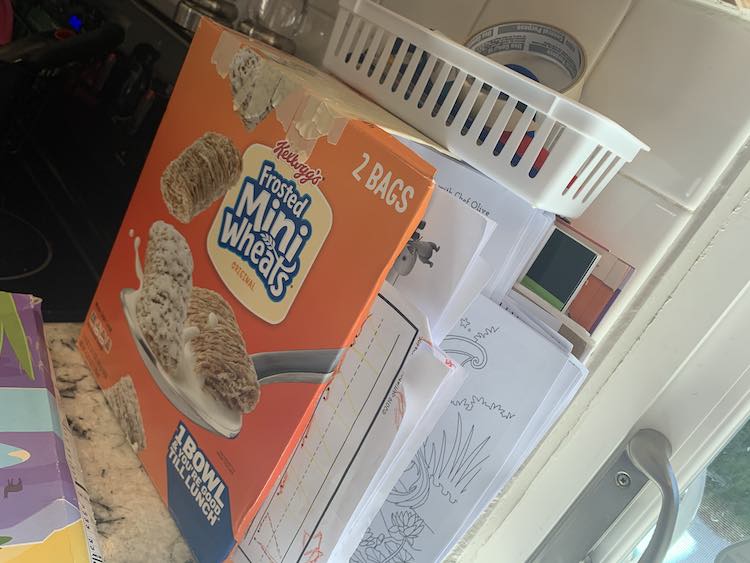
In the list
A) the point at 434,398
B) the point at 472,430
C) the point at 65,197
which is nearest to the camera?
the point at 434,398

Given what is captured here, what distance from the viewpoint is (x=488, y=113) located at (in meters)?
0.49

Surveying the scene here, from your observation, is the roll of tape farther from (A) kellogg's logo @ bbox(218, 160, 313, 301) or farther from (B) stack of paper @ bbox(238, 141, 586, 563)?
(A) kellogg's logo @ bbox(218, 160, 313, 301)

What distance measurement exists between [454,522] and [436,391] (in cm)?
18

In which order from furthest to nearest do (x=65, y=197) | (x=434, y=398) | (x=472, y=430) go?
(x=65, y=197), (x=472, y=430), (x=434, y=398)

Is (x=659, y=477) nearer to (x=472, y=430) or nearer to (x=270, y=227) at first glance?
(x=472, y=430)

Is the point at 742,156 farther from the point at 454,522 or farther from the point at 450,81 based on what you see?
the point at 454,522

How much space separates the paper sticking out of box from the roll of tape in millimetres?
524

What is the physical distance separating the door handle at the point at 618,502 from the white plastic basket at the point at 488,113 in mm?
225

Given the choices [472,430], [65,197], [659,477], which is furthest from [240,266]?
[65,197]

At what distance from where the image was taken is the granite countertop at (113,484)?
0.57 m

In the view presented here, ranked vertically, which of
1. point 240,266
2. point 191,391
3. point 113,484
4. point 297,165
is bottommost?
point 113,484

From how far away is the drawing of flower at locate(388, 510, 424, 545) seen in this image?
2.00ft

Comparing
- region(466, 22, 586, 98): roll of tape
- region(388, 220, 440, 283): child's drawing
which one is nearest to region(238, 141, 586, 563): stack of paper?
region(388, 220, 440, 283): child's drawing

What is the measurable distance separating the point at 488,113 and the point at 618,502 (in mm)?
369
